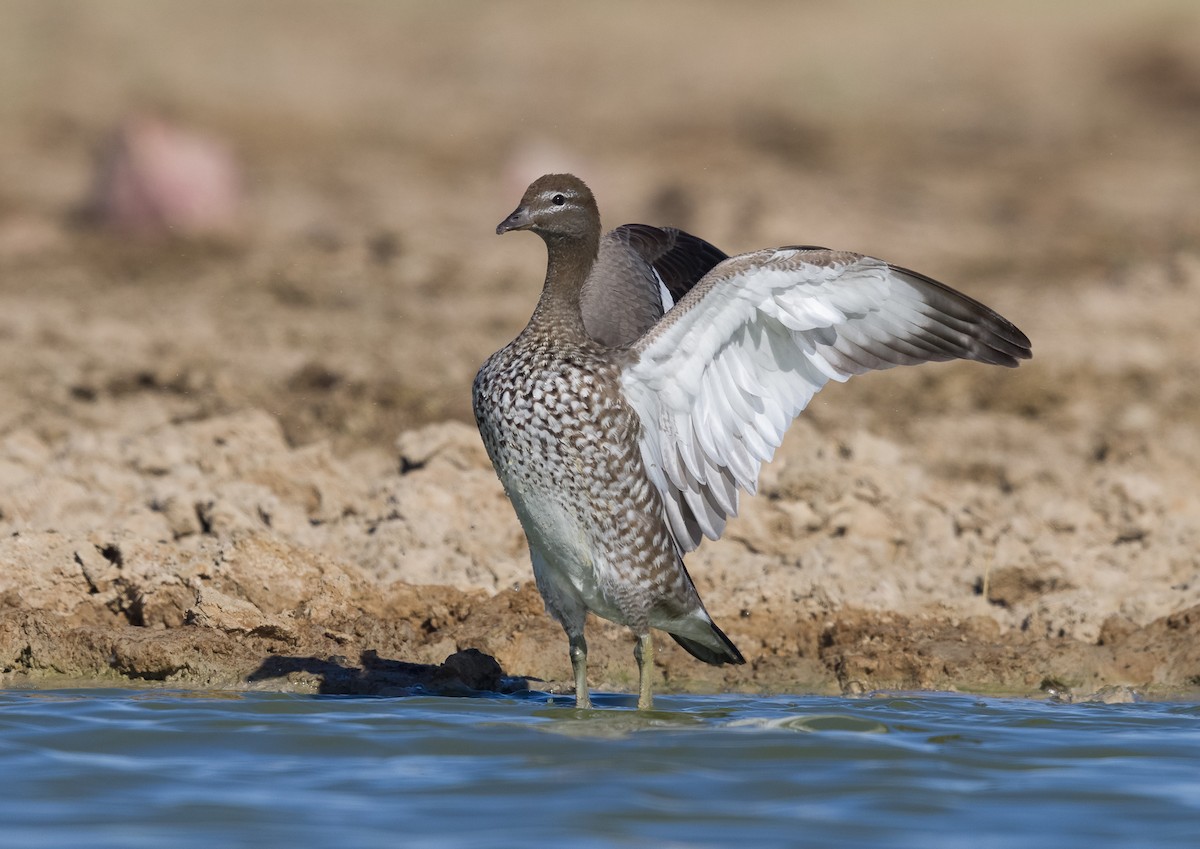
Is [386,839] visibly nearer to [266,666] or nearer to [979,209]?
[266,666]

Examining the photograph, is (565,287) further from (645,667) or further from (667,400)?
(645,667)

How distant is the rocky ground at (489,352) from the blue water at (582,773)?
0.59m

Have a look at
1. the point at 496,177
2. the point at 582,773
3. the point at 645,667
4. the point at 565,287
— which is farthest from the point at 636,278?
the point at 496,177

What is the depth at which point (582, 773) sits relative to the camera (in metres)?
5.88

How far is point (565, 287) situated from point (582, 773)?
6.75ft

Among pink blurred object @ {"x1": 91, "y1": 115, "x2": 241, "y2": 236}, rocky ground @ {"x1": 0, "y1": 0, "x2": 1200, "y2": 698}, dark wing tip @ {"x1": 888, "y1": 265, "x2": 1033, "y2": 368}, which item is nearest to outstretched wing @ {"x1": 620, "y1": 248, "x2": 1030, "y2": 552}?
dark wing tip @ {"x1": 888, "y1": 265, "x2": 1033, "y2": 368}

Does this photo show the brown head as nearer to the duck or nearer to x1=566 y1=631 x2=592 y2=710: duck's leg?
the duck

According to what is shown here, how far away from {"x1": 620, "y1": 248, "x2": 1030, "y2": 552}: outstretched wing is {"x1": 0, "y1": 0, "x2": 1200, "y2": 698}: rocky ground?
1.17 m

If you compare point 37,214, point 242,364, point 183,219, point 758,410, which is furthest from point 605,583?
point 37,214

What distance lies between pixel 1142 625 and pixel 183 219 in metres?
8.78

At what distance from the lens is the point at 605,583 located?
22.1 feet

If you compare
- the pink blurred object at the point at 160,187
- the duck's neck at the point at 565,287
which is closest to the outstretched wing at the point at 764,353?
the duck's neck at the point at 565,287

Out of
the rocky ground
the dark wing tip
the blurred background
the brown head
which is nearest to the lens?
the dark wing tip

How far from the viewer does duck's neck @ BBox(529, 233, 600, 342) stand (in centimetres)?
692
